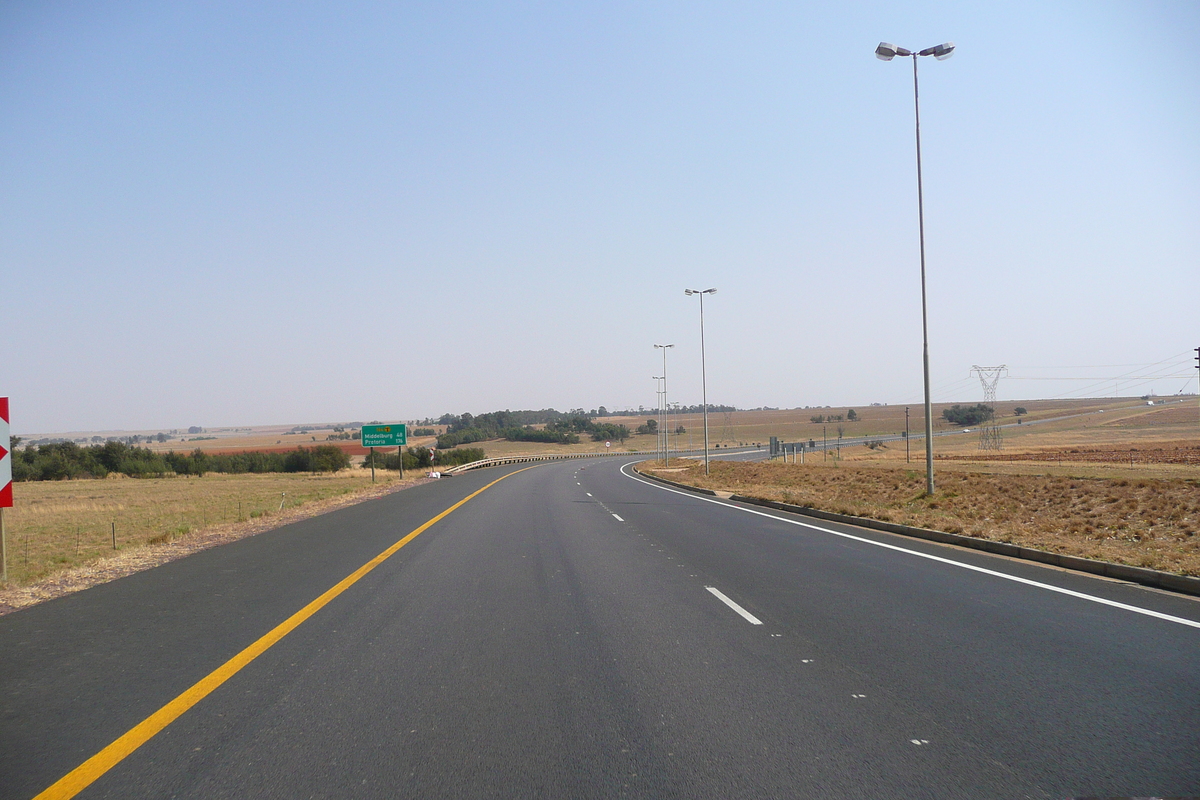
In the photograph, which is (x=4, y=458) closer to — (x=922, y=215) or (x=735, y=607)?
(x=735, y=607)

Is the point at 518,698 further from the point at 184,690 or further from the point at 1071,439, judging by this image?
the point at 1071,439

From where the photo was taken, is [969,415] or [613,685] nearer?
[613,685]

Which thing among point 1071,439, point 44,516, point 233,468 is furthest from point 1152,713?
point 233,468

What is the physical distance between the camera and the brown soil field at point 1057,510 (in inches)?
502

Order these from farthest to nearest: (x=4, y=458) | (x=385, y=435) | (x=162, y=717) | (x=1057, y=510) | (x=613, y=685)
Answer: (x=385, y=435) → (x=1057, y=510) → (x=4, y=458) → (x=613, y=685) → (x=162, y=717)

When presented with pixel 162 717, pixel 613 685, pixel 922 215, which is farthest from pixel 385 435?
pixel 613 685

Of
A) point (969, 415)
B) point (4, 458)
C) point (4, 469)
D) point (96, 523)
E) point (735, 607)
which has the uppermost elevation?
point (4, 458)

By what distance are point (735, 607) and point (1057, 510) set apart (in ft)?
50.5

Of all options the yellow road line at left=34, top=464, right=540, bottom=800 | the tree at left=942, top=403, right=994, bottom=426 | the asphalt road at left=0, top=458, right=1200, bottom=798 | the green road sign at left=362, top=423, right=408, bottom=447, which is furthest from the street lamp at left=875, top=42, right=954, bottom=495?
the tree at left=942, top=403, right=994, bottom=426

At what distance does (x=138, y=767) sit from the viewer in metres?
4.47

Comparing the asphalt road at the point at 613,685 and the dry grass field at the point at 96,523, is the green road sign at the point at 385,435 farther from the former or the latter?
the asphalt road at the point at 613,685

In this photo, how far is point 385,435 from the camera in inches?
2122

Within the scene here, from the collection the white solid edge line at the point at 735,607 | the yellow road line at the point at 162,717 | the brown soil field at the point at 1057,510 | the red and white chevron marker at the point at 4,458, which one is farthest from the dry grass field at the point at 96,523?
the brown soil field at the point at 1057,510

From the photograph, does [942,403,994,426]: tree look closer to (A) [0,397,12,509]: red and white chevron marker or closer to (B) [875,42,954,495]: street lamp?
(B) [875,42,954,495]: street lamp
